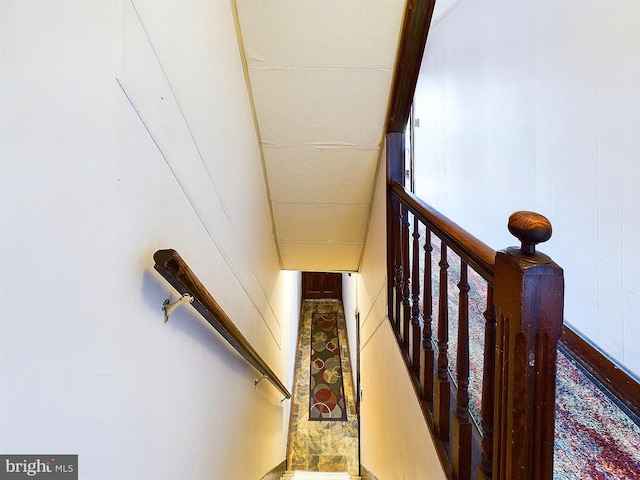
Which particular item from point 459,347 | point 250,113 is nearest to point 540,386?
point 459,347

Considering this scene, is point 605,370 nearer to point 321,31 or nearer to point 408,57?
point 408,57

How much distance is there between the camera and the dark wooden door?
291 inches

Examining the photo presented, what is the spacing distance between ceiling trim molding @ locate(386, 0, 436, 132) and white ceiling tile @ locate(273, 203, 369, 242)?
0.81m

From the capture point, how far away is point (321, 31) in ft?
5.19

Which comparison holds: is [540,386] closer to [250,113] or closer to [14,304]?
[14,304]

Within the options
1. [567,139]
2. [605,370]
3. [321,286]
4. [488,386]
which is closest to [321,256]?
[567,139]

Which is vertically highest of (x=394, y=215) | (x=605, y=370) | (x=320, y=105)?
(x=320, y=105)

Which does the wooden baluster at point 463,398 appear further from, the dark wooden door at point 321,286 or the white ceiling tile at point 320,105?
the dark wooden door at point 321,286

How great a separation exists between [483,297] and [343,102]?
139cm

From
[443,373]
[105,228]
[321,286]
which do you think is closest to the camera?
[105,228]

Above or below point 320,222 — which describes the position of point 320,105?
above

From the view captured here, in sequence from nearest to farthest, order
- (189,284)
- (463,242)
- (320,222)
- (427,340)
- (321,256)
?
(189,284) → (463,242) → (427,340) → (320,222) → (321,256)

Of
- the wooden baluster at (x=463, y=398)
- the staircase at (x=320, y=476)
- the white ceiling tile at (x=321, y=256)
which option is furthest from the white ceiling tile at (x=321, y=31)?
the staircase at (x=320, y=476)

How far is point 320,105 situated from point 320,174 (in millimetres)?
497
